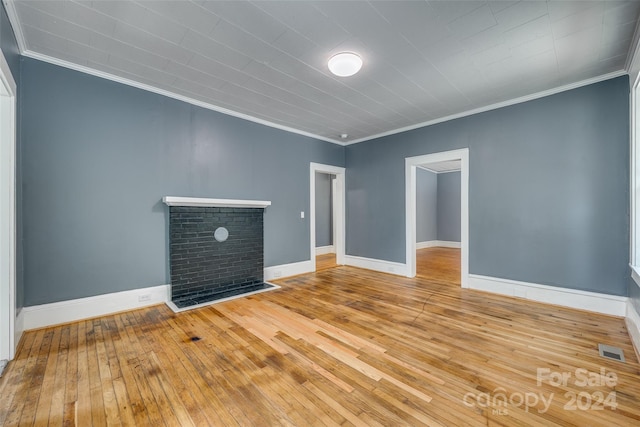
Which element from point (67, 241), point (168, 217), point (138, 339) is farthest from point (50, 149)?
point (138, 339)

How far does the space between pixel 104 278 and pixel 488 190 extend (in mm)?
5265

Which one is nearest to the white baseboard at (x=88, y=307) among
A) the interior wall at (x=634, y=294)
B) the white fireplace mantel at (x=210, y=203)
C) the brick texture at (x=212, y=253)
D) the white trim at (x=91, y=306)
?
the white trim at (x=91, y=306)

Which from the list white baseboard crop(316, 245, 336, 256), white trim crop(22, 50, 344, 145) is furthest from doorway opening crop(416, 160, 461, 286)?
white trim crop(22, 50, 344, 145)

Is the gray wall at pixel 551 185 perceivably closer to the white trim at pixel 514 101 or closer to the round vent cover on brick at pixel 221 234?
the white trim at pixel 514 101

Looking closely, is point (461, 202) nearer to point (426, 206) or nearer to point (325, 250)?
point (325, 250)

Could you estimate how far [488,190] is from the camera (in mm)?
3957

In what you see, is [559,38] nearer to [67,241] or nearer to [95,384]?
[95,384]

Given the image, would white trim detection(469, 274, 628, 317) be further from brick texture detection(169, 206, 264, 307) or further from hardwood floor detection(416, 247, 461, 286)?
brick texture detection(169, 206, 264, 307)

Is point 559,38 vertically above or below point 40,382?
above

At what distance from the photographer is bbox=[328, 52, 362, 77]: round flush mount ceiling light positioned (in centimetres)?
259

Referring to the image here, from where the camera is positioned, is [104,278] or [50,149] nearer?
A: [50,149]

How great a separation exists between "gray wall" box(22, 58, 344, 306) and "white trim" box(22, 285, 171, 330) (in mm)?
83

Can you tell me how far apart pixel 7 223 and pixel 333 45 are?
3.13 meters

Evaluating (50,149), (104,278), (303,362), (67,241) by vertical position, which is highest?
(50,149)
